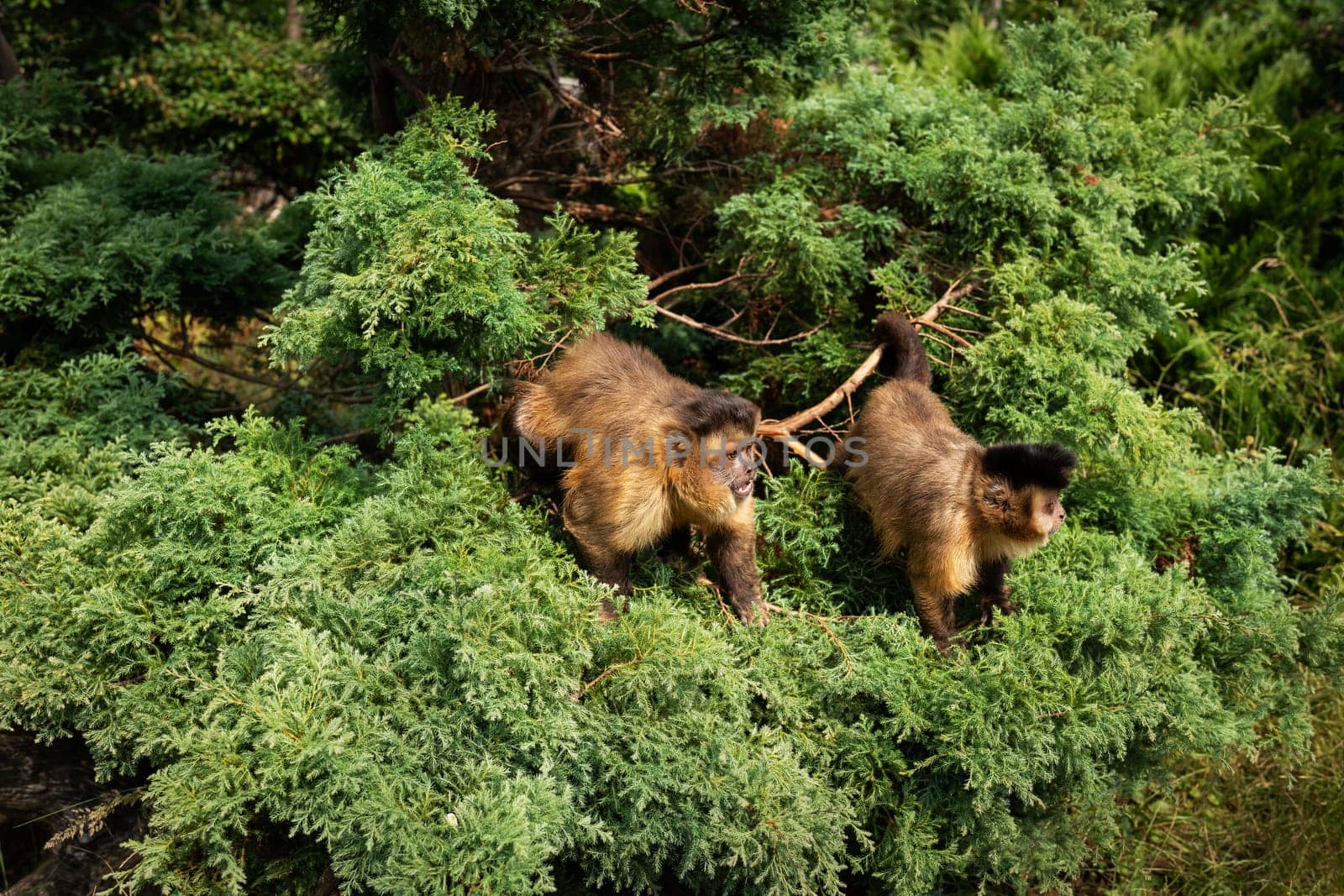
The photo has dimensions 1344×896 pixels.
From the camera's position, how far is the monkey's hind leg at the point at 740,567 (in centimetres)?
415

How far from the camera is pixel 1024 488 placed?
3.89 meters

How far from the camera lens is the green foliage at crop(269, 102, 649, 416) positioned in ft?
13.3

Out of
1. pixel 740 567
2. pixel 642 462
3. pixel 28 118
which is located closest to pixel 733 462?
pixel 642 462

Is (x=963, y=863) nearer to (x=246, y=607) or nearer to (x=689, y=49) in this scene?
(x=246, y=607)

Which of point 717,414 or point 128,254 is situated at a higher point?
point 717,414

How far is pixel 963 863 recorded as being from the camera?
389cm

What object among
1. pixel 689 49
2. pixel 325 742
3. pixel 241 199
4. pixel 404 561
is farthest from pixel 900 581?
pixel 241 199

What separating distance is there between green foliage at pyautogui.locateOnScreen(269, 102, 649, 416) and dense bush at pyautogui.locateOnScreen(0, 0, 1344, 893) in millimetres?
23

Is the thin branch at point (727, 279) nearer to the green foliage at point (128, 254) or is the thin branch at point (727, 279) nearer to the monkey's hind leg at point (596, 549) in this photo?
the monkey's hind leg at point (596, 549)

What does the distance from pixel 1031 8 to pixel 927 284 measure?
5099mm

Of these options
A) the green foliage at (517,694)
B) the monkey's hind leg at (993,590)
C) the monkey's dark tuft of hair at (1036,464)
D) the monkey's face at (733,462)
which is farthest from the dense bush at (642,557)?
the monkey's dark tuft of hair at (1036,464)

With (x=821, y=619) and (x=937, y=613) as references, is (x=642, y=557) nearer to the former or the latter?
(x=821, y=619)

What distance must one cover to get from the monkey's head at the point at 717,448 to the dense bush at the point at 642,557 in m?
0.47

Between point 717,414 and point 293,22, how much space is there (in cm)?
907
